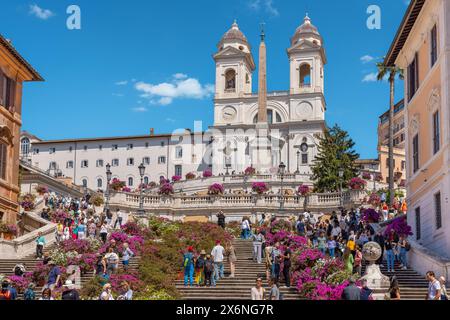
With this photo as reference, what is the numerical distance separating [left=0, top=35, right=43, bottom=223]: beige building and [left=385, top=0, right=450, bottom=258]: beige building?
62.8 ft

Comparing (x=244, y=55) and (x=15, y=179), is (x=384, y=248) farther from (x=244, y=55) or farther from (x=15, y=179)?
(x=244, y=55)

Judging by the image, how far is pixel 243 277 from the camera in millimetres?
29359

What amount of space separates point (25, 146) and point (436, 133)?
98675 mm

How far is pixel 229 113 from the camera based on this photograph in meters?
119

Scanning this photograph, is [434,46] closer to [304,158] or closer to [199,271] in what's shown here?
[199,271]

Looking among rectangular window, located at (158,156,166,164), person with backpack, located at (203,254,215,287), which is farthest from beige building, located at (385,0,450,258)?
rectangular window, located at (158,156,166,164)

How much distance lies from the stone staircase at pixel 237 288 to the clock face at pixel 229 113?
85.9 metres

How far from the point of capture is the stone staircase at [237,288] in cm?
2625

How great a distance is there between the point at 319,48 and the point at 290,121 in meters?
12.5

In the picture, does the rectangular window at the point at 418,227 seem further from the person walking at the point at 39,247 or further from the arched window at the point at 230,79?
the arched window at the point at 230,79

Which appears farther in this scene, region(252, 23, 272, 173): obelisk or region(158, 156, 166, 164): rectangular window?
region(158, 156, 166, 164): rectangular window

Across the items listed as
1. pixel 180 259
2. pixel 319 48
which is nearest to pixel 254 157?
pixel 319 48

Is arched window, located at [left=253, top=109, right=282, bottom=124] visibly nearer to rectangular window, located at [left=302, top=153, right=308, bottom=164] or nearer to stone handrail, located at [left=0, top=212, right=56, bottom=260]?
rectangular window, located at [left=302, top=153, right=308, bottom=164]

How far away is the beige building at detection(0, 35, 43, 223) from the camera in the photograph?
132ft
